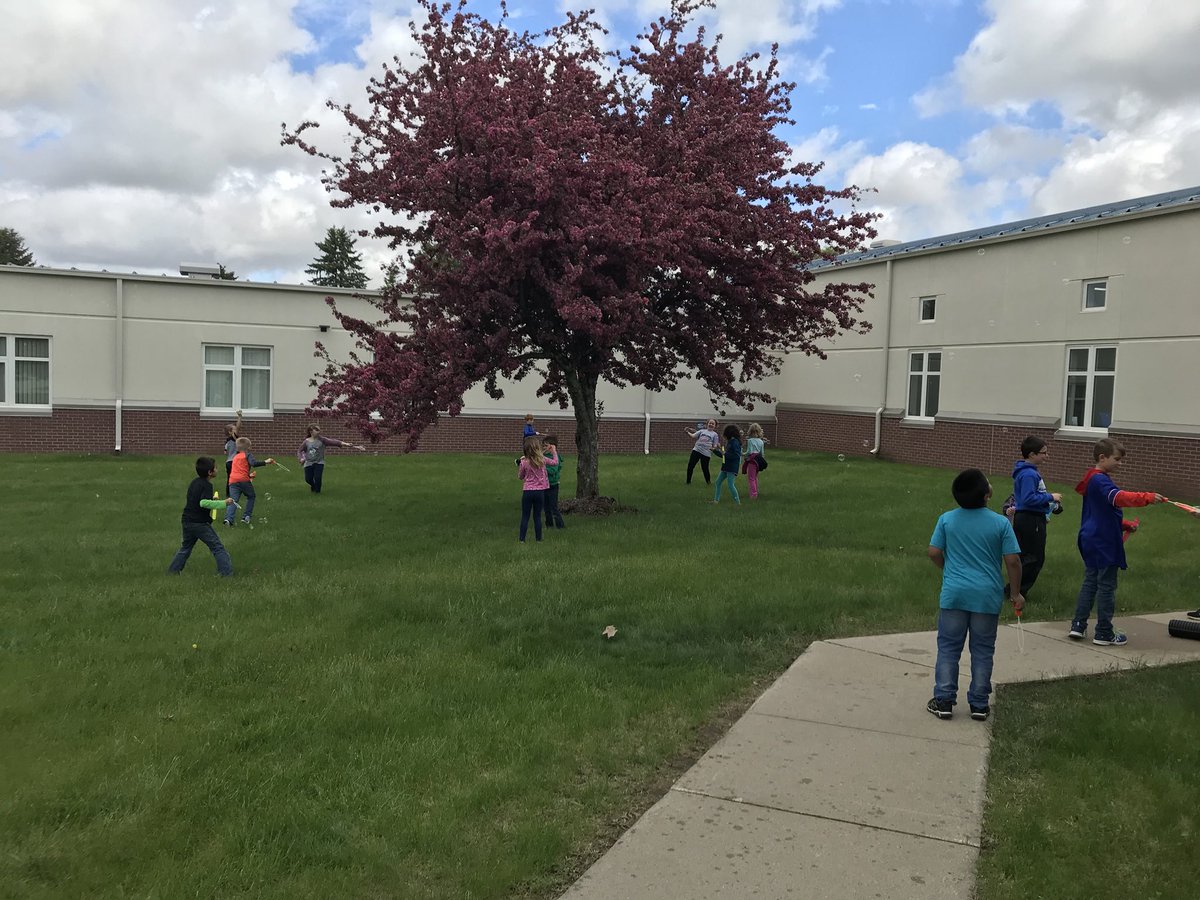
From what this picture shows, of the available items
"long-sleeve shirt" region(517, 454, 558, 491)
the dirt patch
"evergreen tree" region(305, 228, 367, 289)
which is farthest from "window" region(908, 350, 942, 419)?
"evergreen tree" region(305, 228, 367, 289)

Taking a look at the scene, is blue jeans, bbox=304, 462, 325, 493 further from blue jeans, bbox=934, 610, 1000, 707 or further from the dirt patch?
blue jeans, bbox=934, 610, 1000, 707

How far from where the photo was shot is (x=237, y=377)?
80.6ft

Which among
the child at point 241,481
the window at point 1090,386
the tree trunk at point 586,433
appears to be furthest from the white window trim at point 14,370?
the window at point 1090,386

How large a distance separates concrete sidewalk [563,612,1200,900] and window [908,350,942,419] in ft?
59.3

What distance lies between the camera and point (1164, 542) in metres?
11.7

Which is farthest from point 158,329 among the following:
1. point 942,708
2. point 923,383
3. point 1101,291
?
point 942,708

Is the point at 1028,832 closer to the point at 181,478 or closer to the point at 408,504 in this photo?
the point at 408,504

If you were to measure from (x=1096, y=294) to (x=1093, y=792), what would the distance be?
688 inches

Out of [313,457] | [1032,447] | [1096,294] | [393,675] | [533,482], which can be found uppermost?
[1096,294]

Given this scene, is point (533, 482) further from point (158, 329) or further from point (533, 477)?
point (158, 329)

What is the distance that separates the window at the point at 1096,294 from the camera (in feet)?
62.5

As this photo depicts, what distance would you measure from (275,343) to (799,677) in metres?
21.5

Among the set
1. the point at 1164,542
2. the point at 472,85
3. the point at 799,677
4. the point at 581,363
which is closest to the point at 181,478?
the point at 581,363

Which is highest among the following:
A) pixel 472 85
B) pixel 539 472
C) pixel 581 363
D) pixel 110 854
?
pixel 472 85
